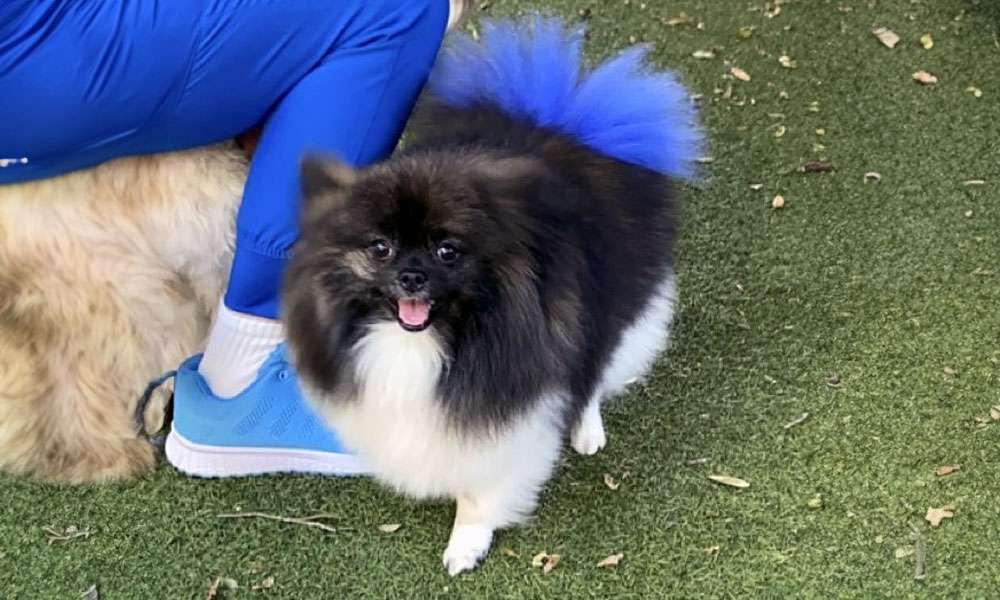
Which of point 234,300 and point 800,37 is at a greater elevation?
point 234,300

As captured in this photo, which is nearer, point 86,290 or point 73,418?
point 86,290

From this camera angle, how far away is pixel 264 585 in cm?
186

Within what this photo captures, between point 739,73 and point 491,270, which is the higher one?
point 491,270

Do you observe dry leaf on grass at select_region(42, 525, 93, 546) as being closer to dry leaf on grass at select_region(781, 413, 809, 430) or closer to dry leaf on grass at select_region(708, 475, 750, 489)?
dry leaf on grass at select_region(708, 475, 750, 489)

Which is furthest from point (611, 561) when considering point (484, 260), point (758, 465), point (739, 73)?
point (739, 73)

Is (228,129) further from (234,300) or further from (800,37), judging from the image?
(800,37)

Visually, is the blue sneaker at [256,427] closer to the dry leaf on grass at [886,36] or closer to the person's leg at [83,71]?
the person's leg at [83,71]

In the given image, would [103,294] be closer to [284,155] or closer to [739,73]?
[284,155]

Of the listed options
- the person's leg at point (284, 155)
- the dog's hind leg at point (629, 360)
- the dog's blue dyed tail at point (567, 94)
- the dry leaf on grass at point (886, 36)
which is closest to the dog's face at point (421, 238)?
the person's leg at point (284, 155)

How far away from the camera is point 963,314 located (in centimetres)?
224

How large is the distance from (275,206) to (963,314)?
5.17 feet

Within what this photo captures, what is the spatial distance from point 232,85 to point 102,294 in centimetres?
52

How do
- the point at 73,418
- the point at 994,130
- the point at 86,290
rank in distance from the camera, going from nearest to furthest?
the point at 86,290, the point at 73,418, the point at 994,130

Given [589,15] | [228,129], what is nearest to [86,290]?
[228,129]
